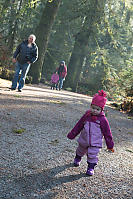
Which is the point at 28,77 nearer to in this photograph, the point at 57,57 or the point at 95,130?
the point at 95,130

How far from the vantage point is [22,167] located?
315cm

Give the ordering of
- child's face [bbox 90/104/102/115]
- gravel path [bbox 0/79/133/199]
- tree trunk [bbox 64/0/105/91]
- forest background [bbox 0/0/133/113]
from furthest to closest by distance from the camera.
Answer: tree trunk [bbox 64/0/105/91], forest background [bbox 0/0/133/113], child's face [bbox 90/104/102/115], gravel path [bbox 0/79/133/199]

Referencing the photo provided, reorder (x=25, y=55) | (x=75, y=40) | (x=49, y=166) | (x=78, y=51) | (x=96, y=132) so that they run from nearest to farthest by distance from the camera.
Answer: (x=49, y=166), (x=96, y=132), (x=25, y=55), (x=78, y=51), (x=75, y=40)

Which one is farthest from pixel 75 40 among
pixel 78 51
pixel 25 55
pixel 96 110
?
pixel 96 110

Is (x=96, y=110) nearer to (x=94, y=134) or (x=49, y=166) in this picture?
(x=94, y=134)

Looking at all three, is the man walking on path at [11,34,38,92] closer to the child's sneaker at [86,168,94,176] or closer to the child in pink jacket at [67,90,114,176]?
the child in pink jacket at [67,90,114,176]

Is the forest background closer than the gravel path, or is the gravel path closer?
the gravel path

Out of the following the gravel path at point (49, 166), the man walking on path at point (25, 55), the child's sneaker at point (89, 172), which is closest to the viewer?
the gravel path at point (49, 166)

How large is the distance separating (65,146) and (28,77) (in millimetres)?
9212

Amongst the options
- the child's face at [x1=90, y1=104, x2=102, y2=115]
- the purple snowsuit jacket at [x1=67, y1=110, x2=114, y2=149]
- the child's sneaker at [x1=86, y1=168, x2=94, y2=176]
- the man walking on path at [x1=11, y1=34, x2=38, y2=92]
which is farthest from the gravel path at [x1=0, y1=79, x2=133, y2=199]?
the man walking on path at [x1=11, y1=34, x2=38, y2=92]

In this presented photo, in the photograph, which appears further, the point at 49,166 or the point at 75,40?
the point at 75,40

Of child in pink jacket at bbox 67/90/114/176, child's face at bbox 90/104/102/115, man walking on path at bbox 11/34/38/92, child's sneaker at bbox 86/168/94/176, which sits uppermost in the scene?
man walking on path at bbox 11/34/38/92

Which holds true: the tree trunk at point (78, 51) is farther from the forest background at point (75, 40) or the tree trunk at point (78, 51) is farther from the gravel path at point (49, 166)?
the gravel path at point (49, 166)

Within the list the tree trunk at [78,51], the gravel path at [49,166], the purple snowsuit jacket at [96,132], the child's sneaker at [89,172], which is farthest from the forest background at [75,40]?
the child's sneaker at [89,172]
